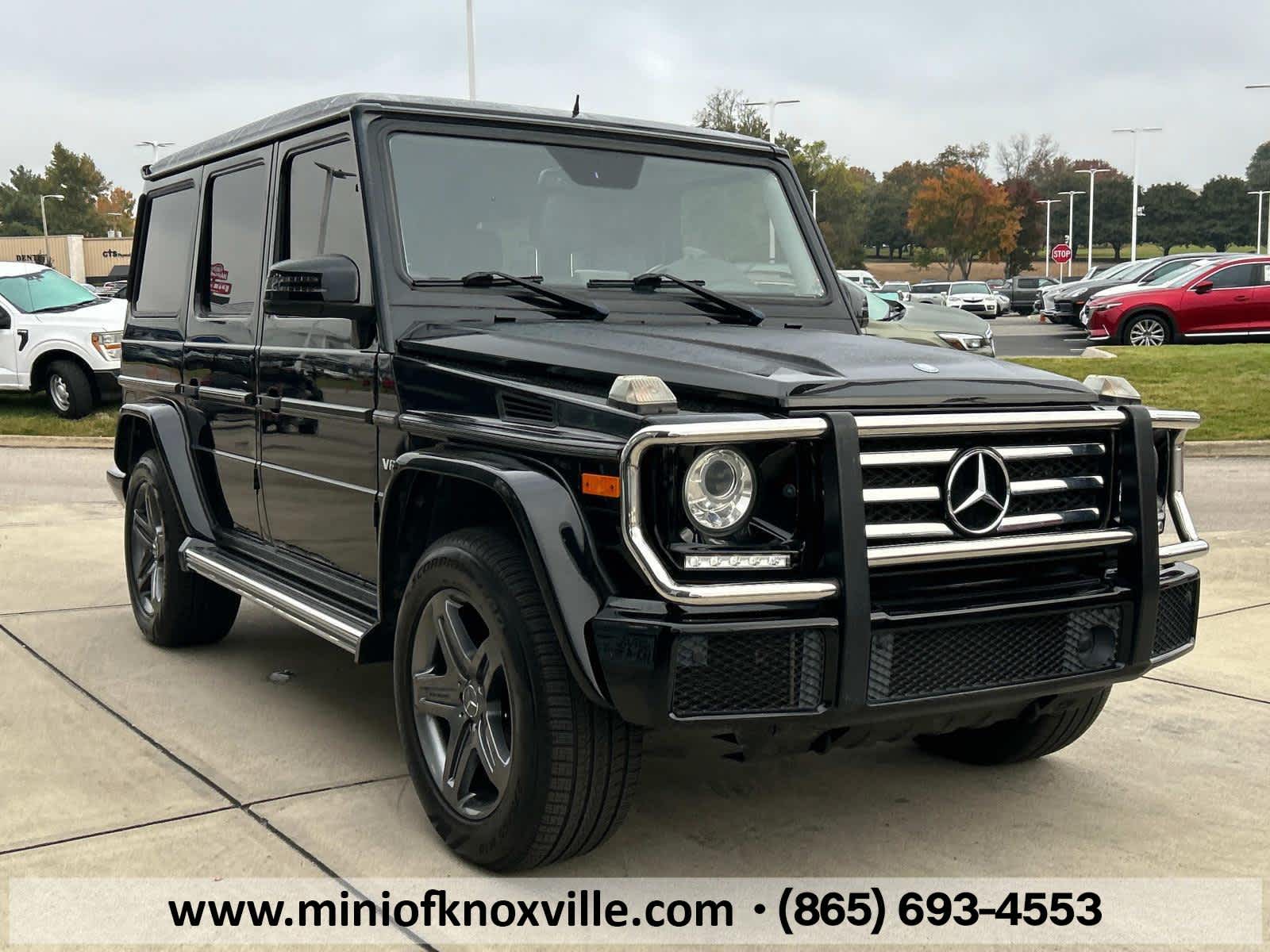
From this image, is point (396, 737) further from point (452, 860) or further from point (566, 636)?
point (566, 636)

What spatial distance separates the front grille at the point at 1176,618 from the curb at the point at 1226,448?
987cm

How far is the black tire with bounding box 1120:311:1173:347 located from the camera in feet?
81.7

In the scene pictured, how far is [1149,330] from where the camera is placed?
24.9m

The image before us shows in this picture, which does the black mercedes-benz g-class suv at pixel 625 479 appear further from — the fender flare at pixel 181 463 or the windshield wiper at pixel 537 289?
the fender flare at pixel 181 463

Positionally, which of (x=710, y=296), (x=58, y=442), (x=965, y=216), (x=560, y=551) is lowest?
(x=58, y=442)

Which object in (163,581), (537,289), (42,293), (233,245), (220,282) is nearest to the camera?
(537,289)

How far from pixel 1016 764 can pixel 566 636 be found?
6.98 ft

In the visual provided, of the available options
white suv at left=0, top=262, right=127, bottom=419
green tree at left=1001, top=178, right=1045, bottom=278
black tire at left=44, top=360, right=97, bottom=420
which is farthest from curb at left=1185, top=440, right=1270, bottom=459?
green tree at left=1001, top=178, right=1045, bottom=278

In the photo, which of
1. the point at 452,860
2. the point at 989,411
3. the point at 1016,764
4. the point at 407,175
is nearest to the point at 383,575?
the point at 452,860

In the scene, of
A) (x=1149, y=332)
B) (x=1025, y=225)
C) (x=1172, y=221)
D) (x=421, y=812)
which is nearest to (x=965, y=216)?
(x=1025, y=225)

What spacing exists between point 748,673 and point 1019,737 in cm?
174

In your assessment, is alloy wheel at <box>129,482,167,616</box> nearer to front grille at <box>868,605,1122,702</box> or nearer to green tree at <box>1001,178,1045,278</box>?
front grille at <box>868,605,1122,702</box>

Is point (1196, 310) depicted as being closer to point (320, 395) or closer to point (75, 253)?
point (320, 395)

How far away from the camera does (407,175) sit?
4688mm
